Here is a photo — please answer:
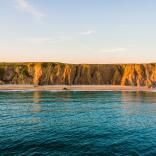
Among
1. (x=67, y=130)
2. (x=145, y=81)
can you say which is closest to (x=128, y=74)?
(x=145, y=81)

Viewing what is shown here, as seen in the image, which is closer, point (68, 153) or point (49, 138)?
point (68, 153)

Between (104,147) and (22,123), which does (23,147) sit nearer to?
(104,147)

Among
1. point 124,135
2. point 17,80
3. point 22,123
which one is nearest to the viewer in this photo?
point 124,135

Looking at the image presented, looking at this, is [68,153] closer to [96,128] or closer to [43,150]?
[43,150]

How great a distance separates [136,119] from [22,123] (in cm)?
2213

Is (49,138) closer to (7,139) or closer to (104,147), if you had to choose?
(7,139)

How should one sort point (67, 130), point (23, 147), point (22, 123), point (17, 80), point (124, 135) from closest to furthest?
point (23, 147) → point (124, 135) → point (67, 130) → point (22, 123) → point (17, 80)

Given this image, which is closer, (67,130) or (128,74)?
(67,130)

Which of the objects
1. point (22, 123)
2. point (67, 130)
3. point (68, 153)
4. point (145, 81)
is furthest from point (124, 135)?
point (145, 81)

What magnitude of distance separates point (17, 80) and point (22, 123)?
153 meters

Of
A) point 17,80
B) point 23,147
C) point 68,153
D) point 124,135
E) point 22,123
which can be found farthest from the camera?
point 17,80

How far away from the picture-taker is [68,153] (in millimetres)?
29578

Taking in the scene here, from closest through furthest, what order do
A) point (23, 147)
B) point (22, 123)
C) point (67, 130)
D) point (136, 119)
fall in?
point (23, 147)
point (67, 130)
point (22, 123)
point (136, 119)

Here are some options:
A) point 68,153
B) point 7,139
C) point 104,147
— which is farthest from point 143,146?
point 7,139
